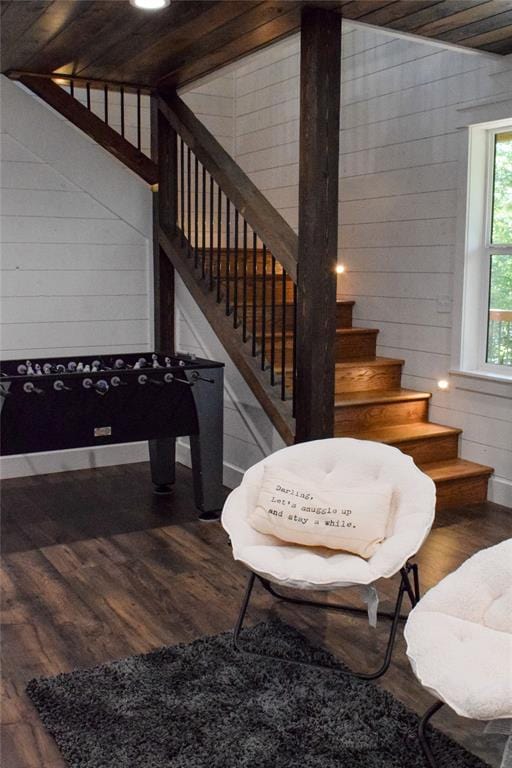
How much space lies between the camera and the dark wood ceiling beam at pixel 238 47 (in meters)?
3.92

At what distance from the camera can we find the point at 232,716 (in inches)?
98.8

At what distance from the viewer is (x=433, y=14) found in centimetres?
379

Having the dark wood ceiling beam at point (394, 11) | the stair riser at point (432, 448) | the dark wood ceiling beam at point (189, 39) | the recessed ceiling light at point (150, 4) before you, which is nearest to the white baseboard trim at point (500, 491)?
the stair riser at point (432, 448)

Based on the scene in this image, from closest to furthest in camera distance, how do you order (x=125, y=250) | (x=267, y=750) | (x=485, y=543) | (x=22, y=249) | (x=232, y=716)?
(x=267, y=750) → (x=232, y=716) → (x=485, y=543) → (x=22, y=249) → (x=125, y=250)

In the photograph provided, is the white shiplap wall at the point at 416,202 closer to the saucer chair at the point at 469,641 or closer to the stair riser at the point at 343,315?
the stair riser at the point at 343,315

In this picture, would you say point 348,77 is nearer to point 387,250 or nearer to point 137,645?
point 387,250

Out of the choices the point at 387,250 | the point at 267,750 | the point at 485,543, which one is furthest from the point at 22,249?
the point at 267,750

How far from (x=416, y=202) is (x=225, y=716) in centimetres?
370

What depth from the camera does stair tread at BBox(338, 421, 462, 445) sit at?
15.6 feet

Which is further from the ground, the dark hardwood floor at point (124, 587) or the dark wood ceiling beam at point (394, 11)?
the dark wood ceiling beam at point (394, 11)

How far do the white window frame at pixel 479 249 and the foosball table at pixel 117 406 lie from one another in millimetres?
1633

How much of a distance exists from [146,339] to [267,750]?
391 centimetres

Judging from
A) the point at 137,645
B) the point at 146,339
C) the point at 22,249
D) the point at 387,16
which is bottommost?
the point at 137,645

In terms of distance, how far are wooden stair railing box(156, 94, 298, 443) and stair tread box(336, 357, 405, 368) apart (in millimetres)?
421
